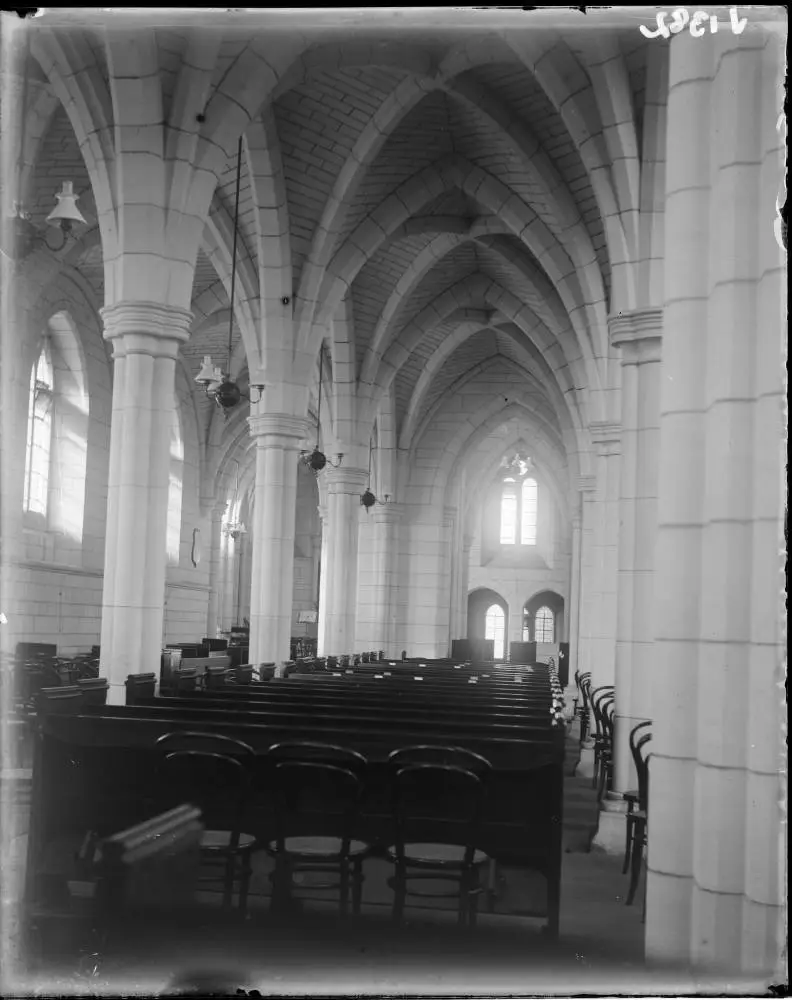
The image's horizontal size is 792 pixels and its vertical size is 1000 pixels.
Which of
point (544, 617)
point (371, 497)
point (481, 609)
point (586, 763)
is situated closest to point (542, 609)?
point (544, 617)

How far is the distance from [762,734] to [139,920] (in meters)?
2.41

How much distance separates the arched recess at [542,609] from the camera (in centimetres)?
4431

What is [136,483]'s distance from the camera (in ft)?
35.7

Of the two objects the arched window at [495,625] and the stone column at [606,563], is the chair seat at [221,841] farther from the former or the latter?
the arched window at [495,625]

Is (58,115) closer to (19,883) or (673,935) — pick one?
(19,883)

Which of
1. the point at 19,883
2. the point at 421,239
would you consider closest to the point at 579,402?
the point at 421,239

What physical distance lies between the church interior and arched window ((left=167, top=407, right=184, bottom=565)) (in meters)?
1.19

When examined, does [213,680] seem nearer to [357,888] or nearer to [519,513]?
[357,888]

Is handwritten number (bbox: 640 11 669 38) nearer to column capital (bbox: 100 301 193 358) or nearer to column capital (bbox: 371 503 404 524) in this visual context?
column capital (bbox: 100 301 193 358)

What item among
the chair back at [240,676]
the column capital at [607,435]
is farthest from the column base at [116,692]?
the column capital at [607,435]

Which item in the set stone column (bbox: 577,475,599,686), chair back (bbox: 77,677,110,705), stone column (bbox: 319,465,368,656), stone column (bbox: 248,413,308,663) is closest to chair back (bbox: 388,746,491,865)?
chair back (bbox: 77,677,110,705)

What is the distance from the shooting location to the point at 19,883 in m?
5.99

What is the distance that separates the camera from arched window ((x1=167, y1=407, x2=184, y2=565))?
29.8 meters

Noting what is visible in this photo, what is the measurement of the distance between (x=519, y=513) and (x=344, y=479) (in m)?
22.7
